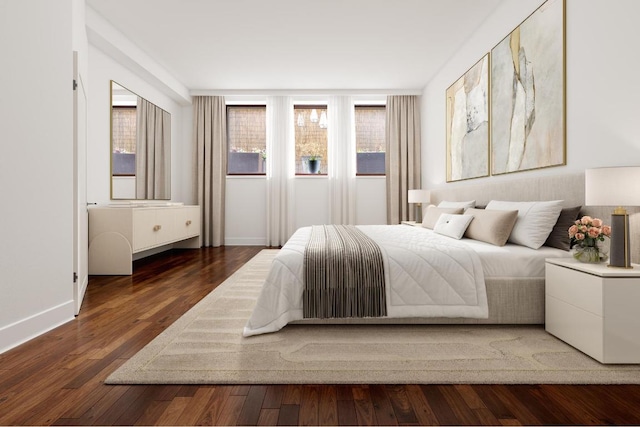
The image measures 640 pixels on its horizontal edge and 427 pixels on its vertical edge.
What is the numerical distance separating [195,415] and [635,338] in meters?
2.04

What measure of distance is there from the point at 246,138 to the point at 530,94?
4.70 meters

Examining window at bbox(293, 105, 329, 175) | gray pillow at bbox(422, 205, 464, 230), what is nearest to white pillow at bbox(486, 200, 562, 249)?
gray pillow at bbox(422, 205, 464, 230)

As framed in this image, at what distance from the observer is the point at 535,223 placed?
236cm

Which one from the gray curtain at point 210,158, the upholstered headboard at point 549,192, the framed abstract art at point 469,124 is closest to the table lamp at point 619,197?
the upholstered headboard at point 549,192

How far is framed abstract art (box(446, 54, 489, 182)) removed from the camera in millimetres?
3607

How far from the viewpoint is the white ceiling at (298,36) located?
135 inches

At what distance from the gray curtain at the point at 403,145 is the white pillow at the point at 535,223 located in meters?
3.42

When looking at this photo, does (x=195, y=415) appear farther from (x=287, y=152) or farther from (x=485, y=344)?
(x=287, y=152)

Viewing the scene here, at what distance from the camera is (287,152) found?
19.9 feet

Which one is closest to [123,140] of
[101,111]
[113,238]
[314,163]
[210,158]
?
[101,111]

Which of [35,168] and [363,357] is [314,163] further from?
[363,357]

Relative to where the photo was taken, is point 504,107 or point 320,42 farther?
point 320,42

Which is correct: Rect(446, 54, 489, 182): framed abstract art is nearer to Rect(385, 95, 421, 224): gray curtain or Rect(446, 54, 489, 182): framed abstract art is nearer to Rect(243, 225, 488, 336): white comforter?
Rect(385, 95, 421, 224): gray curtain

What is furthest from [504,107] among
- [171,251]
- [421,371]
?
[171,251]
